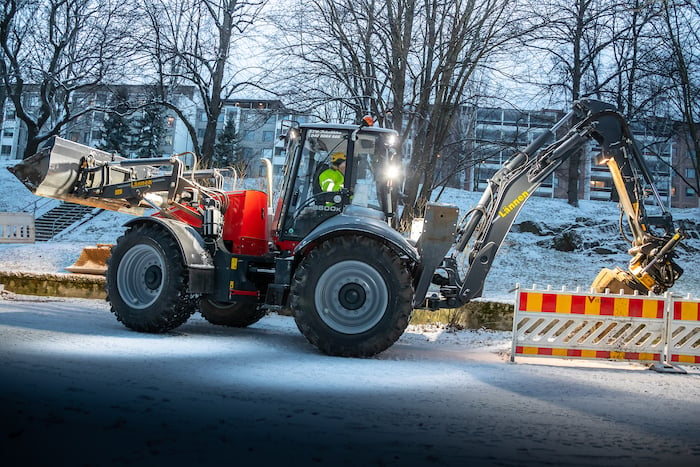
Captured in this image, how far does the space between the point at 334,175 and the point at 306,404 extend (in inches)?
146

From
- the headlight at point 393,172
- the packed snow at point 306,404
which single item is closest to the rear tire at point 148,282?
the packed snow at point 306,404

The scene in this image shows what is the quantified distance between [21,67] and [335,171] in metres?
22.8

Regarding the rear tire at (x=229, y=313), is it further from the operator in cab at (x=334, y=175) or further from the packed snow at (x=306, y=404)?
the operator in cab at (x=334, y=175)

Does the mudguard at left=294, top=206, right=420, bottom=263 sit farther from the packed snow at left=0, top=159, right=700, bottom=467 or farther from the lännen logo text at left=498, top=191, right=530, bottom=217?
the lännen logo text at left=498, top=191, right=530, bottom=217

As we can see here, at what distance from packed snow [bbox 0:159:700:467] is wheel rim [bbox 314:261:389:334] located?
0.44 meters

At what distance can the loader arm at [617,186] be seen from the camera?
24.8ft

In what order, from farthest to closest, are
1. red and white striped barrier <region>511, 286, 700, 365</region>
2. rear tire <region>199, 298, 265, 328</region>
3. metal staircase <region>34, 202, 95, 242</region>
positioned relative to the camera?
metal staircase <region>34, 202, 95, 242</region> → rear tire <region>199, 298, 265, 328</region> → red and white striped barrier <region>511, 286, 700, 365</region>

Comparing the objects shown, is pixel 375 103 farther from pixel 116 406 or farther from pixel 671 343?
pixel 116 406

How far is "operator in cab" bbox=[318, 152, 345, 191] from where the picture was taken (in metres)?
7.34

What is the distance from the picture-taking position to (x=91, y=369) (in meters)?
4.85

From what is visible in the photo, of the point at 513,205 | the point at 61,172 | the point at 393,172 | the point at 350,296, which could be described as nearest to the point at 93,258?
the point at 61,172

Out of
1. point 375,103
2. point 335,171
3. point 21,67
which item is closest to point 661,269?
point 335,171

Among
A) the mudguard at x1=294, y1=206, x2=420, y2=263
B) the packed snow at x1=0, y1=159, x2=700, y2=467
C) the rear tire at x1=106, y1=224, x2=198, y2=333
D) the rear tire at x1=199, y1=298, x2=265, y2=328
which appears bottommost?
the packed snow at x1=0, y1=159, x2=700, y2=467

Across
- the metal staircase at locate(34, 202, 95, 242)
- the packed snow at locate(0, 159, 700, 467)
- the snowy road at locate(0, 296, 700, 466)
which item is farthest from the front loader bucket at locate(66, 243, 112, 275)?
the metal staircase at locate(34, 202, 95, 242)
